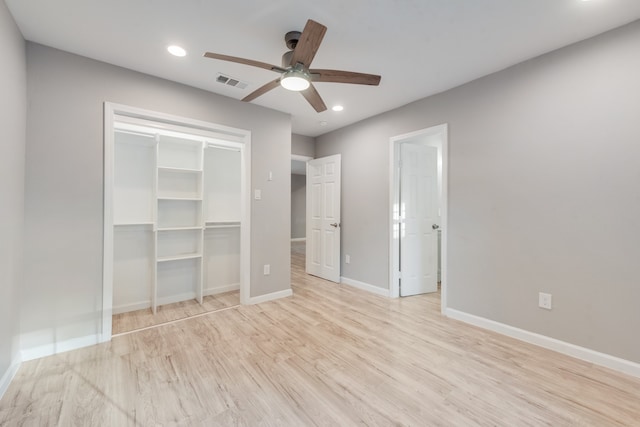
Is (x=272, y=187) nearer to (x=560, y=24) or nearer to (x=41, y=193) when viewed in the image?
(x=41, y=193)

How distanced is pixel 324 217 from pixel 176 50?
304 centimetres

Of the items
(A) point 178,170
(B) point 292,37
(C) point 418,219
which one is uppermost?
(B) point 292,37

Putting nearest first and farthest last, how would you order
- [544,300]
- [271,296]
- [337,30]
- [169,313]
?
[337,30] → [544,300] → [169,313] → [271,296]

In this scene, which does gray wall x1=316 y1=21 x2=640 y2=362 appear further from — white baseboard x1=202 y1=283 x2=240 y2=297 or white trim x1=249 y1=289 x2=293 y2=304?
white baseboard x1=202 y1=283 x2=240 y2=297

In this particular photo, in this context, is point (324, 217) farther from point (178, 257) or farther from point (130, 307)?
point (130, 307)

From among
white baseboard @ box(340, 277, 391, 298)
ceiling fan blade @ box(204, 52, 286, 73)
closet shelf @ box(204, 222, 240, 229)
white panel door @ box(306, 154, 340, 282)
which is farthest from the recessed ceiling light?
white baseboard @ box(340, 277, 391, 298)

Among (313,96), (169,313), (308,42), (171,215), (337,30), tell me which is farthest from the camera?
(171,215)

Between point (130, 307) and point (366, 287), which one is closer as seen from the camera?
point (130, 307)

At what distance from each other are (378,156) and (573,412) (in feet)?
10.1

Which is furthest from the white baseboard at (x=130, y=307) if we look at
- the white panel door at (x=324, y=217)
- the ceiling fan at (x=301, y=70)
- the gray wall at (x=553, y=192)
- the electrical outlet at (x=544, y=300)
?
the electrical outlet at (x=544, y=300)

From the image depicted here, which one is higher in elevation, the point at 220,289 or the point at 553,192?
the point at 553,192

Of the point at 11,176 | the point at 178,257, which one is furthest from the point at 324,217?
the point at 11,176

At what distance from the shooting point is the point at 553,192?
2.32 meters

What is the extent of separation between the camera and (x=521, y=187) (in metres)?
2.51
